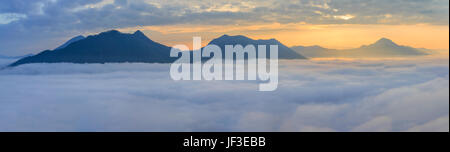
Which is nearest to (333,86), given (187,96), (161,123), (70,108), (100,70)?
(187,96)

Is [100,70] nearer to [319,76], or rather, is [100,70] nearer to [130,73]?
[130,73]

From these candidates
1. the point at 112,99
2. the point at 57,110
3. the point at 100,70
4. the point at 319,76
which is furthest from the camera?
the point at 100,70

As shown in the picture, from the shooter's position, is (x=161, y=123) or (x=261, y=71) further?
(x=261, y=71)

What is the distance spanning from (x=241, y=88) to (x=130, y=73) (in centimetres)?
7636

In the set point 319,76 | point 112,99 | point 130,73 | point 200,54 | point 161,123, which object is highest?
point 200,54

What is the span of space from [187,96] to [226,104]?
49.6 ft

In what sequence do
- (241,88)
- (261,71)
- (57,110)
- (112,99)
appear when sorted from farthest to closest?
(261,71) → (241,88) → (112,99) → (57,110)

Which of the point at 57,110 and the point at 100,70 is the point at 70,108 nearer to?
the point at 57,110

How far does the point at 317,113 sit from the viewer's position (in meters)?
55.2

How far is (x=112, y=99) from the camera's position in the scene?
73.2 meters

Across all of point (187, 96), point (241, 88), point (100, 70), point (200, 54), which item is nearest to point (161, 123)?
point (187, 96)

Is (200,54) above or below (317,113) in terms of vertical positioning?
above

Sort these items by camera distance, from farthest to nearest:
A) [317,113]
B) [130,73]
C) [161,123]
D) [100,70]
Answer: [100,70]
[130,73]
[317,113]
[161,123]

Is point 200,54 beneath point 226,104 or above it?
above
